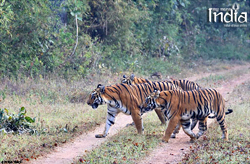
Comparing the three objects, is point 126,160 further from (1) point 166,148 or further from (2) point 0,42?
(2) point 0,42

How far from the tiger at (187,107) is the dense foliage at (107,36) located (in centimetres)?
564

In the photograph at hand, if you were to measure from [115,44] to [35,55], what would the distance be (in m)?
5.49

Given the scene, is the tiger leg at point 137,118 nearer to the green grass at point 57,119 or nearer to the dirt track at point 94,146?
the green grass at point 57,119

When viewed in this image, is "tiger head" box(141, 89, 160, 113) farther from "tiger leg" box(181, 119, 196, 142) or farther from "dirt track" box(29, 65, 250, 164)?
"dirt track" box(29, 65, 250, 164)

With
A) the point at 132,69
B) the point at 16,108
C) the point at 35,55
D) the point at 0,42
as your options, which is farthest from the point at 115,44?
the point at 16,108

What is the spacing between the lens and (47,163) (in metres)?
5.64

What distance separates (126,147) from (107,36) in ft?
37.6

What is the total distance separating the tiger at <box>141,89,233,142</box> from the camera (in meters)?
6.84

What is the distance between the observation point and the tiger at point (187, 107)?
684 cm

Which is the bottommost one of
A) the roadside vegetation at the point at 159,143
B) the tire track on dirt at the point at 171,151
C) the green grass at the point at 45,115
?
the tire track on dirt at the point at 171,151

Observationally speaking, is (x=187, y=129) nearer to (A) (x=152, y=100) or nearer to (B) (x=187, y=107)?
(B) (x=187, y=107)

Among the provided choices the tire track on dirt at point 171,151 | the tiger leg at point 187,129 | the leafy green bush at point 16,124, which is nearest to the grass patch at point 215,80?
the tire track on dirt at point 171,151

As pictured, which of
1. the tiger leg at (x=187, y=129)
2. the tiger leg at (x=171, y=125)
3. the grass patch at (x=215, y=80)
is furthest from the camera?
the grass patch at (x=215, y=80)

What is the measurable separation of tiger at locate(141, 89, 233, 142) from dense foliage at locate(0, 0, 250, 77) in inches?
222
